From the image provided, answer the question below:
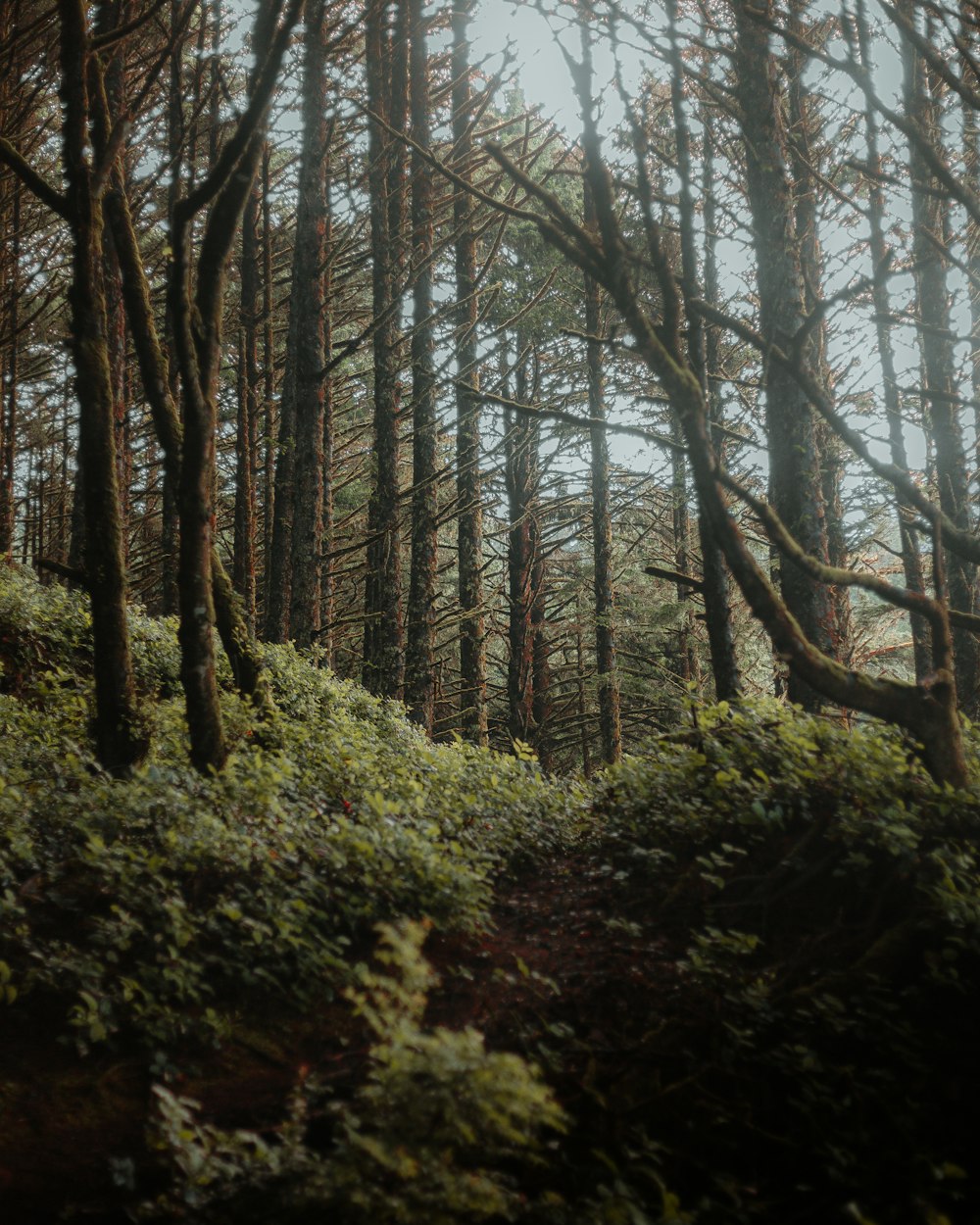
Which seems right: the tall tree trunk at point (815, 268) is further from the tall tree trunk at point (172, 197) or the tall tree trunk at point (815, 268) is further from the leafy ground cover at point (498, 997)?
the tall tree trunk at point (172, 197)

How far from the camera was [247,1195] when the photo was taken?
3.12 meters

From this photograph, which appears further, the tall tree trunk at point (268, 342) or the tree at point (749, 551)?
the tall tree trunk at point (268, 342)

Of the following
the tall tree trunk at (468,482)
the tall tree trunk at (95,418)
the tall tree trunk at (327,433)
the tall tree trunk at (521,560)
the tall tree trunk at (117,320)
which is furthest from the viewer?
the tall tree trunk at (521,560)

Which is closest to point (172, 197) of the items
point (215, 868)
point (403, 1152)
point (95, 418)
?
point (95, 418)

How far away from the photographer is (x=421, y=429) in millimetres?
13750

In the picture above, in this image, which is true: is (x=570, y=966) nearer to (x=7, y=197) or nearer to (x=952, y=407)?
(x=952, y=407)

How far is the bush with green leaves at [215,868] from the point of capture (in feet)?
13.9

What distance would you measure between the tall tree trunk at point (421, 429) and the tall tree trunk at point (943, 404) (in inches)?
285

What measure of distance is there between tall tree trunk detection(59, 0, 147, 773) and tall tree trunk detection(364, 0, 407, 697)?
5994 mm

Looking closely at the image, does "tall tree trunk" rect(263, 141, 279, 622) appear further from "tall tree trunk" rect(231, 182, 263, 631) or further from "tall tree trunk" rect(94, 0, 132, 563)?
"tall tree trunk" rect(94, 0, 132, 563)

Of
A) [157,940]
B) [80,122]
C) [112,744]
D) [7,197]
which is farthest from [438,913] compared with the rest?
[7,197]

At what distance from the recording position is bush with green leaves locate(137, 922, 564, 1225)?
9.21 feet

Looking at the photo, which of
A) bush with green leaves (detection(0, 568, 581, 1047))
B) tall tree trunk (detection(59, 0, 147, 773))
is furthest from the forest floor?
tall tree trunk (detection(59, 0, 147, 773))

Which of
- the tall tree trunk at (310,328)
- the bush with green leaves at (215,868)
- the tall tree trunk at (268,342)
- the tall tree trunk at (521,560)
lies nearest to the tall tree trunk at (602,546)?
the tall tree trunk at (521,560)
